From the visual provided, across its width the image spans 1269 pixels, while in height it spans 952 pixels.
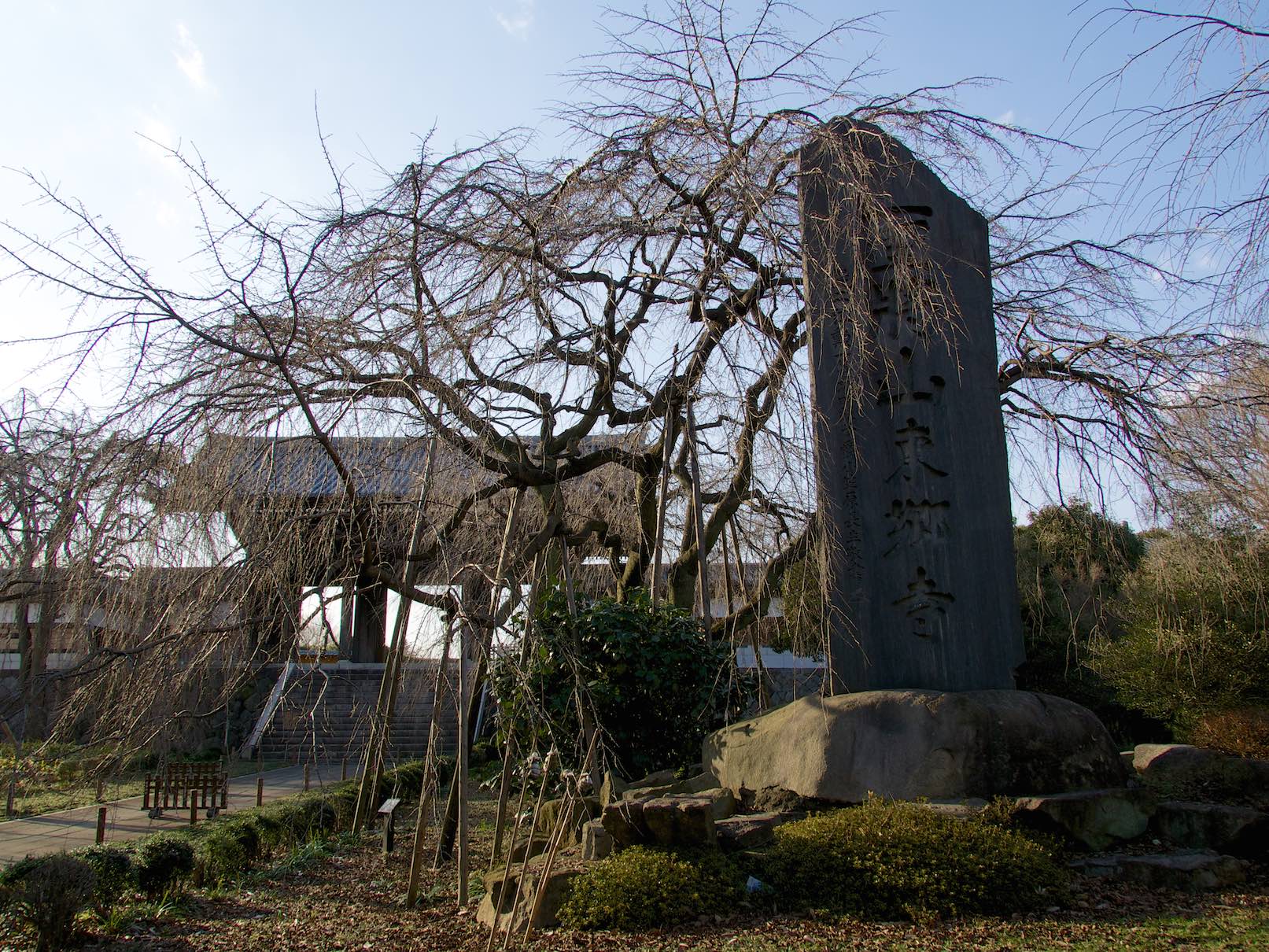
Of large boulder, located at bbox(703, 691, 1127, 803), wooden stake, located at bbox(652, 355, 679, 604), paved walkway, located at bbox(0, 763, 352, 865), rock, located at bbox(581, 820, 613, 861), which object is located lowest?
paved walkway, located at bbox(0, 763, 352, 865)

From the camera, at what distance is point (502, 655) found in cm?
541

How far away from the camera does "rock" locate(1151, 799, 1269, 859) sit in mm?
5129

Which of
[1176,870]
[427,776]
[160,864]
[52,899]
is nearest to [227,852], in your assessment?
[160,864]

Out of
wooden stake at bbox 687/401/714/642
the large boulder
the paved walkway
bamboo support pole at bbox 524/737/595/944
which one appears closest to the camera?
bamboo support pole at bbox 524/737/595/944

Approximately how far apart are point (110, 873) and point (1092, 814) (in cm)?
654

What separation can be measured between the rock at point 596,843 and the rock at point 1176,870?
254 cm

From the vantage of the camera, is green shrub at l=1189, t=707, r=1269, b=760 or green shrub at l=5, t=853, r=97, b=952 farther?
green shrub at l=1189, t=707, r=1269, b=760

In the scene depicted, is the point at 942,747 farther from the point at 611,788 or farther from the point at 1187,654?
the point at 1187,654

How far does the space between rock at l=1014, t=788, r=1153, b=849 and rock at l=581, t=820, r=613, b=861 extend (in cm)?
231

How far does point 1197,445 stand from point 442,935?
5606 mm

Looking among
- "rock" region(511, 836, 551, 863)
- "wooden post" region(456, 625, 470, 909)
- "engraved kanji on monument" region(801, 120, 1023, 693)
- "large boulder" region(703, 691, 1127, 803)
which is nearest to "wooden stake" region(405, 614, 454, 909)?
"wooden post" region(456, 625, 470, 909)

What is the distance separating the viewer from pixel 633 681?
678cm

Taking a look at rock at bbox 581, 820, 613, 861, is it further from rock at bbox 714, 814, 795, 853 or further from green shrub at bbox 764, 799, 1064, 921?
green shrub at bbox 764, 799, 1064, 921

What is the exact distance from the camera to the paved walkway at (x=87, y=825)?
940 centimetres
